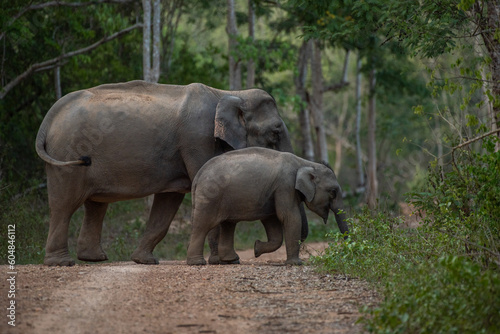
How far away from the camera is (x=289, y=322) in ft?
20.5

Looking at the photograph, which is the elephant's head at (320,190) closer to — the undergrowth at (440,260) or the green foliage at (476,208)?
the undergrowth at (440,260)

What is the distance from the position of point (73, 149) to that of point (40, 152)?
0.44m

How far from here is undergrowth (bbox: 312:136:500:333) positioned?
582 cm

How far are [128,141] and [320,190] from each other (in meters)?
2.74

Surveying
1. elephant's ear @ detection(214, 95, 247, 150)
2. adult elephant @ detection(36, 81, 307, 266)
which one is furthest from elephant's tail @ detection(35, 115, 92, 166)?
elephant's ear @ detection(214, 95, 247, 150)

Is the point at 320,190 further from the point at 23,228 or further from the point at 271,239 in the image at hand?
the point at 23,228

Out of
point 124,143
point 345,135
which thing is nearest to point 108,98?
point 124,143

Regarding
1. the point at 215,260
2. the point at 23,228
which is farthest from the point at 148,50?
the point at 215,260

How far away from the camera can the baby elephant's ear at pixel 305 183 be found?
9.95 metres

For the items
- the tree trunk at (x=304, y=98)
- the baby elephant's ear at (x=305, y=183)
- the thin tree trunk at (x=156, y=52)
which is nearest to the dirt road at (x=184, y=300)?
the baby elephant's ear at (x=305, y=183)

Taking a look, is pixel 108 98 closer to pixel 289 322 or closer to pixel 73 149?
pixel 73 149

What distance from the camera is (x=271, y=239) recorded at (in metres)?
10.4

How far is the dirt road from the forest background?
1.51ft

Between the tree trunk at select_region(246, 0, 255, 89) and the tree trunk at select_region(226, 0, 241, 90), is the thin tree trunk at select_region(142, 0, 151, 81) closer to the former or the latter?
the tree trunk at select_region(226, 0, 241, 90)
